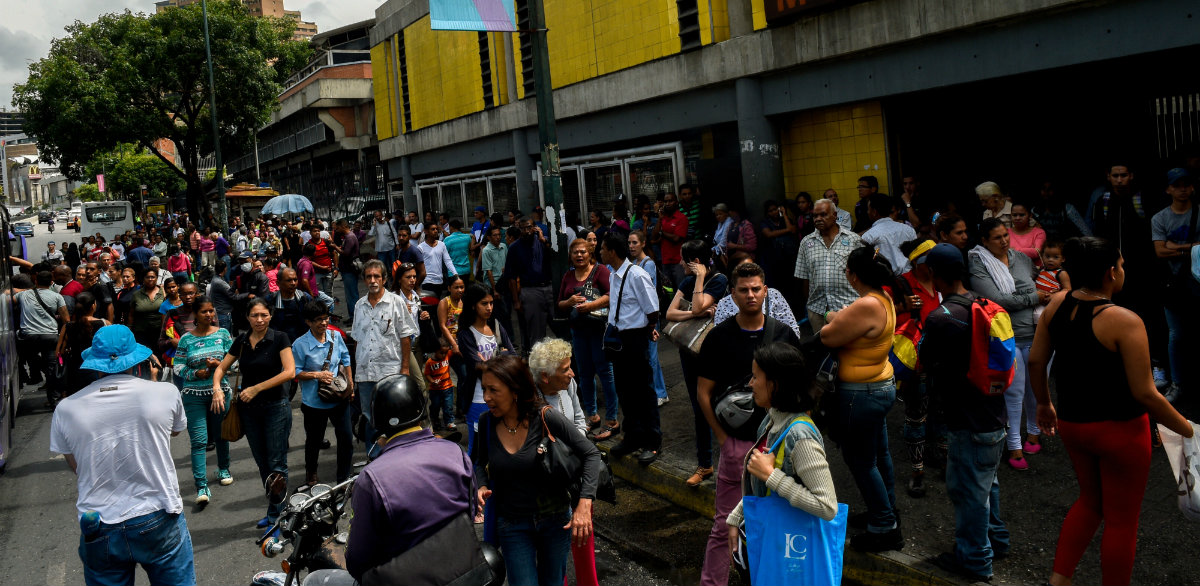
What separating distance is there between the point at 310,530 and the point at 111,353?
1.40 meters

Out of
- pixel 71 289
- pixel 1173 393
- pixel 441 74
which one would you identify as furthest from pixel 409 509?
pixel 441 74

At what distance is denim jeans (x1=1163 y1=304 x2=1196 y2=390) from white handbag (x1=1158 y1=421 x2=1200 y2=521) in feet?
11.1

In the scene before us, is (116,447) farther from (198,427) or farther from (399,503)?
(198,427)

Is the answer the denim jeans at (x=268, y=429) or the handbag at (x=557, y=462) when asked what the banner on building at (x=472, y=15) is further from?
the handbag at (x=557, y=462)

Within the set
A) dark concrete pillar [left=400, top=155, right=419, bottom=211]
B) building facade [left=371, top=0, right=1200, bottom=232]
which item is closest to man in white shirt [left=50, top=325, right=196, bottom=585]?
building facade [left=371, top=0, right=1200, bottom=232]

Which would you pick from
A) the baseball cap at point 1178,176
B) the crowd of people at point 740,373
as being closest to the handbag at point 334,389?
the crowd of people at point 740,373

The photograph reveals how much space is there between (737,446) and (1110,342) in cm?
182

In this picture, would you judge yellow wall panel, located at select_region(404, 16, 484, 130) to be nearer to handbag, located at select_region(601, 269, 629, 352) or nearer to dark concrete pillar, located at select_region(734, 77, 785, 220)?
dark concrete pillar, located at select_region(734, 77, 785, 220)

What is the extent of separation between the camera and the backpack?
478 centimetres

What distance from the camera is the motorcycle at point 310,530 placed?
428cm

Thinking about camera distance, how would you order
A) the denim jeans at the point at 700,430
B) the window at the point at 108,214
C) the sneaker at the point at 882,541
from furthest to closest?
1. the window at the point at 108,214
2. the denim jeans at the point at 700,430
3. the sneaker at the point at 882,541

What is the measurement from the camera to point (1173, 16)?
333 inches

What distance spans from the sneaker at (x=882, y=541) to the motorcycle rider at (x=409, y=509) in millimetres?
2603

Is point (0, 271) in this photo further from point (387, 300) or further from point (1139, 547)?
point (1139, 547)
